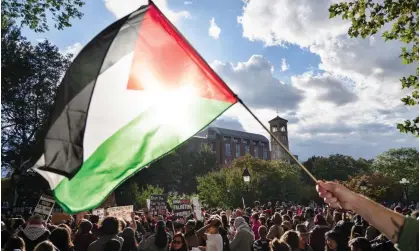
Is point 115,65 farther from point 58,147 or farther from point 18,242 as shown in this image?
point 18,242

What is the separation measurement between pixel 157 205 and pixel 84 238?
8337 mm

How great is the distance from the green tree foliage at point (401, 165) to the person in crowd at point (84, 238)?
83930 mm

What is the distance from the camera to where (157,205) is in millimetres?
15461

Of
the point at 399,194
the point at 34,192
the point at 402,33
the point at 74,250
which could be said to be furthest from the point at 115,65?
the point at 399,194

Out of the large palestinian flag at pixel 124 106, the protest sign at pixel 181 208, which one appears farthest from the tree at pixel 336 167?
the large palestinian flag at pixel 124 106

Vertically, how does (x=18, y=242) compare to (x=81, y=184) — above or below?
below

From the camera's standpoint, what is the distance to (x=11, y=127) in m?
33.3

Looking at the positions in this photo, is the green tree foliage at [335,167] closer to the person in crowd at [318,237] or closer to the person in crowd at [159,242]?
the person in crowd at [318,237]

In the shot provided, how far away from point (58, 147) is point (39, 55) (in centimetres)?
3328

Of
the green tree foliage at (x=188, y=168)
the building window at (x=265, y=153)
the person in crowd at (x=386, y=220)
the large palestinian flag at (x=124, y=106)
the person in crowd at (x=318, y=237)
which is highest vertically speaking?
the building window at (x=265, y=153)

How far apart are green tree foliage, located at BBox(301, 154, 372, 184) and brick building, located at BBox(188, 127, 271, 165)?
2046cm

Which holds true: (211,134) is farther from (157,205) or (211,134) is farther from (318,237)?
(318,237)

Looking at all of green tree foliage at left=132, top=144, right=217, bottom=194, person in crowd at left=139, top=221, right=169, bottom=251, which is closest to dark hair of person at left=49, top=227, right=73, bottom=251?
person in crowd at left=139, top=221, right=169, bottom=251

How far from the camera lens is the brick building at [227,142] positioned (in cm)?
9454
